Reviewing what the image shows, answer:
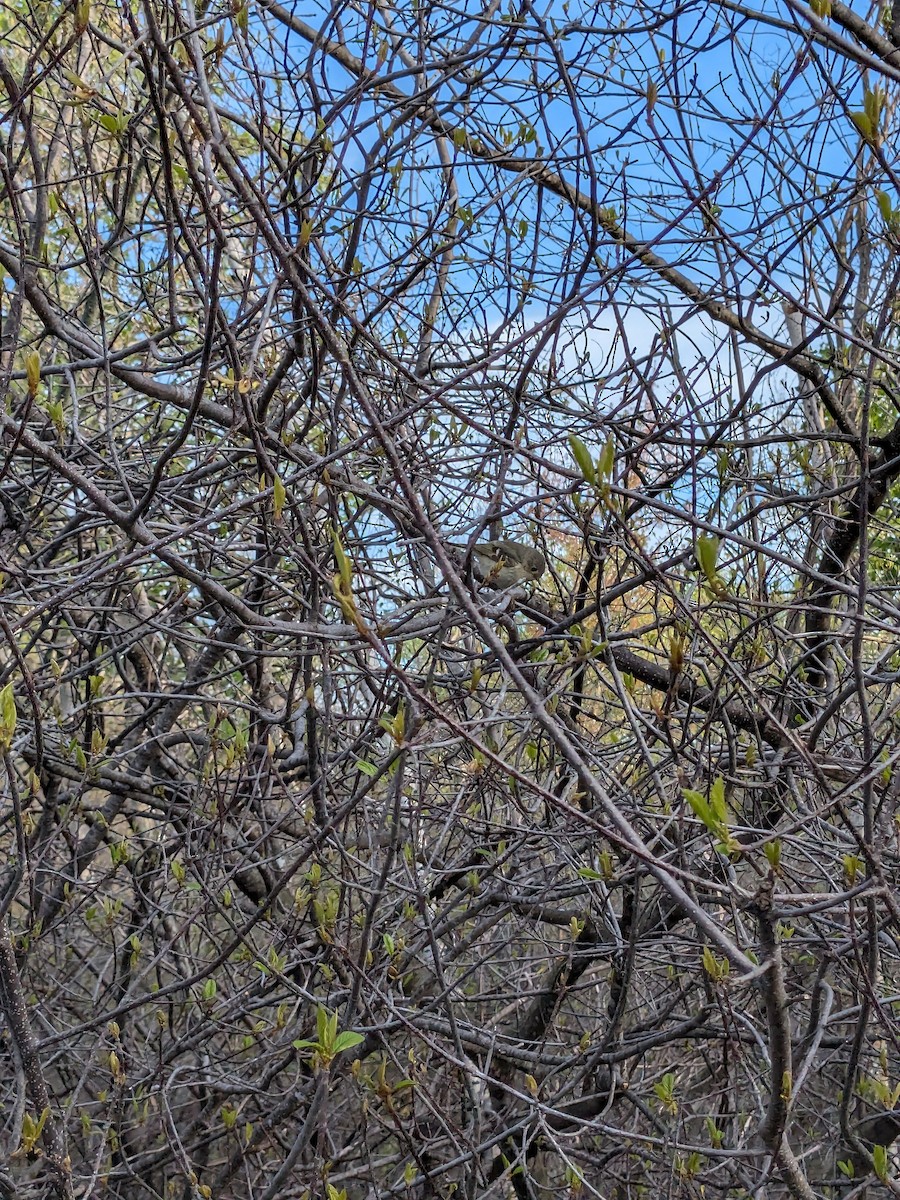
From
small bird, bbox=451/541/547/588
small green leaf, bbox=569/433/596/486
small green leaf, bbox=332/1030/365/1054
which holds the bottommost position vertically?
small green leaf, bbox=332/1030/365/1054

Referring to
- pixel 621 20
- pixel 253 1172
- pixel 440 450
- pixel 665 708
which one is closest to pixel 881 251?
pixel 621 20

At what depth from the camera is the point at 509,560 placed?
2910mm

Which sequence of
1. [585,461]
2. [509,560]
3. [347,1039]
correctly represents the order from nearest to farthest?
[585,461] < [347,1039] < [509,560]

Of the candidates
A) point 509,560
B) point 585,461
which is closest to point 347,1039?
point 585,461

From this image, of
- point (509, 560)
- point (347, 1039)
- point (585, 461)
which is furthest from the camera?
point (509, 560)

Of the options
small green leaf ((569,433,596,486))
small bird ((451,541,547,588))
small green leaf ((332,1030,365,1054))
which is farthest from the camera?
small bird ((451,541,547,588))

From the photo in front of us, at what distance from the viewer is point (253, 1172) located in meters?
3.77

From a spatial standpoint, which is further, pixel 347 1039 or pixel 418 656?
pixel 418 656

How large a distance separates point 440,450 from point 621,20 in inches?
67.2

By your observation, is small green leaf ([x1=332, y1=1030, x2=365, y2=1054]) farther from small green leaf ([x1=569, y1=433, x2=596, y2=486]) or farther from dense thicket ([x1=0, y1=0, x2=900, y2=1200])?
small green leaf ([x1=569, y1=433, x2=596, y2=486])

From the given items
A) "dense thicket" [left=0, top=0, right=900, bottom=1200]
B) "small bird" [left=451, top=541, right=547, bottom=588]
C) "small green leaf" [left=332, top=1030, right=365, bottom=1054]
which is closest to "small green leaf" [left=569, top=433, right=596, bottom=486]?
"dense thicket" [left=0, top=0, right=900, bottom=1200]

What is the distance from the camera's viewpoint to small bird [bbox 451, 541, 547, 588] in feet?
9.25

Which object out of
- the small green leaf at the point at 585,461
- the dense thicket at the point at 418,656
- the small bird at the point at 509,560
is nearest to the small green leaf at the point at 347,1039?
the dense thicket at the point at 418,656

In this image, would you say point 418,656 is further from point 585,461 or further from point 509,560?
point 585,461
